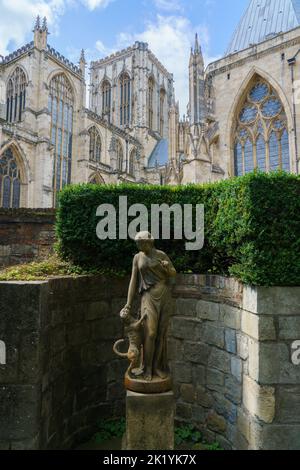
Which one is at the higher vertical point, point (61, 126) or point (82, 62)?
point (82, 62)

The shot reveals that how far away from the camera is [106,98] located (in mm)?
47719

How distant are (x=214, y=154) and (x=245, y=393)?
14744 millimetres

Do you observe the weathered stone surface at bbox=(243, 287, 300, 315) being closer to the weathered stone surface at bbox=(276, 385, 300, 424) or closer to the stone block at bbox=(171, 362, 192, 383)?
the weathered stone surface at bbox=(276, 385, 300, 424)

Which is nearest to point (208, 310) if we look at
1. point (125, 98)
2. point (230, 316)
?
point (230, 316)

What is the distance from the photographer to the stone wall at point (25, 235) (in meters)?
8.12

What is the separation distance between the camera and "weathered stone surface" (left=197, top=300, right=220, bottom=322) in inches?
202

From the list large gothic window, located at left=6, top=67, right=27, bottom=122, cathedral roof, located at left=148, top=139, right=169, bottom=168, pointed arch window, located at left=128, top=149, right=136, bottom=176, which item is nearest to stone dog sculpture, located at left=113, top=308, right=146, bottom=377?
large gothic window, located at left=6, top=67, right=27, bottom=122

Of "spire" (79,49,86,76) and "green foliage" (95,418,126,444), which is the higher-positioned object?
"spire" (79,49,86,76)

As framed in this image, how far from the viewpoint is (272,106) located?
52.5ft

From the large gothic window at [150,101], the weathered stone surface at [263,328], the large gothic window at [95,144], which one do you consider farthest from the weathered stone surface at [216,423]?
the large gothic window at [150,101]

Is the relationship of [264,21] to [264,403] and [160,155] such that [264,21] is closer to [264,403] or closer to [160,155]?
[264,403]

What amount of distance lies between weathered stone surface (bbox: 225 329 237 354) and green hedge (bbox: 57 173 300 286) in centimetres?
92

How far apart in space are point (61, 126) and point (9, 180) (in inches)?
328

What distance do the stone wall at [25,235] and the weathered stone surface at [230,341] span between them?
5.23 meters
